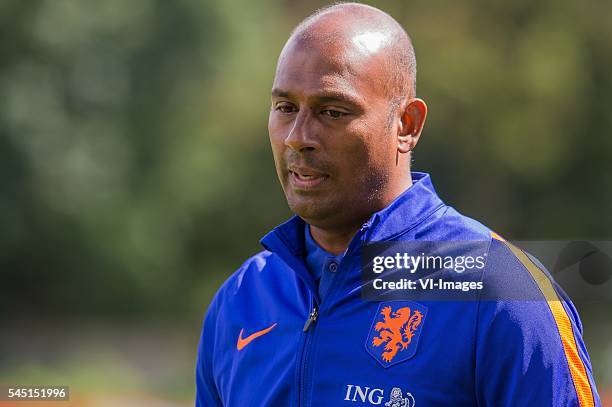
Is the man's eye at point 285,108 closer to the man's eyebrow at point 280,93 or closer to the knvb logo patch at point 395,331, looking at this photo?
the man's eyebrow at point 280,93

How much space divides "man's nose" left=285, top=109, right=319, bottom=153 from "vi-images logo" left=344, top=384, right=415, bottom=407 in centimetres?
75

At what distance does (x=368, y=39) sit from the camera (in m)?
3.15

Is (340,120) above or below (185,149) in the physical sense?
below

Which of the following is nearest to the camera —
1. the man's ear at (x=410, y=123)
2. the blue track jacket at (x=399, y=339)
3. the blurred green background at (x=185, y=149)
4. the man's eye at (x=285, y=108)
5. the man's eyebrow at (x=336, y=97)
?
the blue track jacket at (x=399, y=339)

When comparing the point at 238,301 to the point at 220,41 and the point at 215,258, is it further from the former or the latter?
the point at 215,258

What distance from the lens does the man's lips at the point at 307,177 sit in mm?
3072

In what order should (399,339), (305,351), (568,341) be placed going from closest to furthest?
(568,341) < (399,339) < (305,351)

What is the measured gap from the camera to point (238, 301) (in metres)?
3.36

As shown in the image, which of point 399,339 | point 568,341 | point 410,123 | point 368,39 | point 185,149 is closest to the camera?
point 568,341

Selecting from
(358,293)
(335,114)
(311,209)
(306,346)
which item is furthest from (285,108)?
(306,346)

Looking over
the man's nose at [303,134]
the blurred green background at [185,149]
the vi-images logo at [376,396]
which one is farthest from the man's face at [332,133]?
the blurred green background at [185,149]

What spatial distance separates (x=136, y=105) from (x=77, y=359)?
498 centimetres

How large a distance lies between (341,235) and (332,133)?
365mm

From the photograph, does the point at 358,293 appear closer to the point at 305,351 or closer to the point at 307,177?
the point at 305,351
